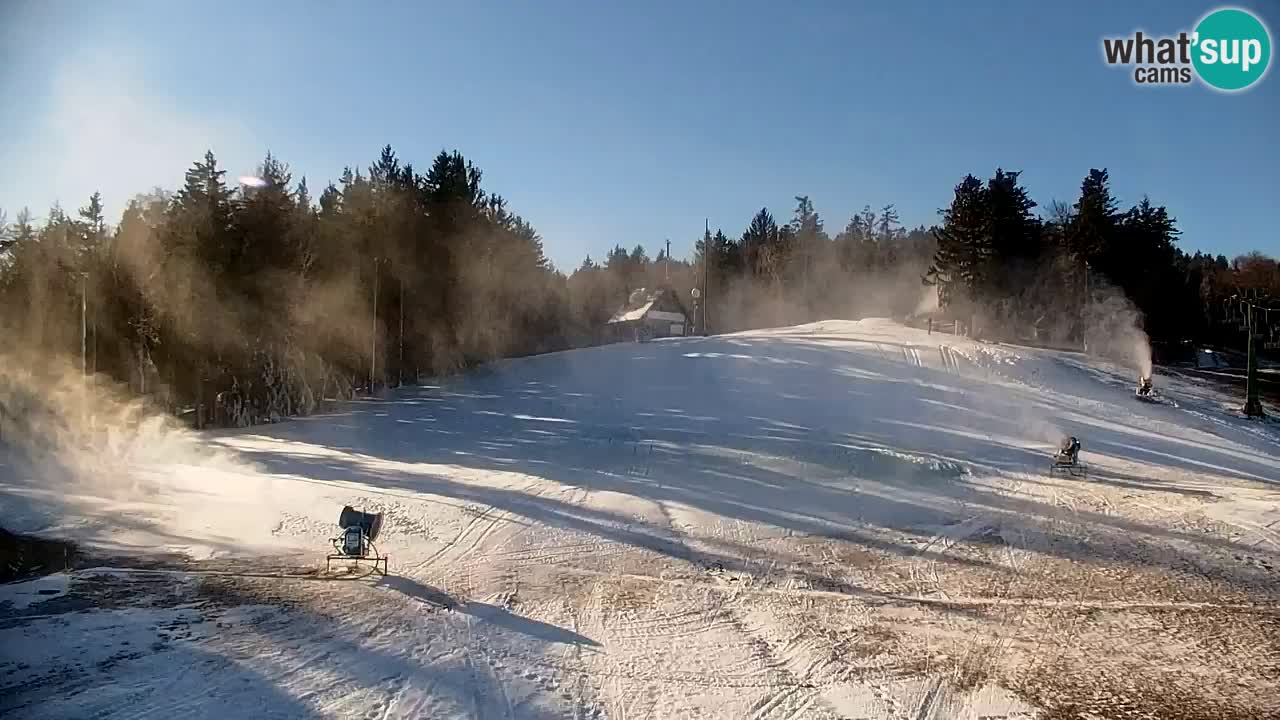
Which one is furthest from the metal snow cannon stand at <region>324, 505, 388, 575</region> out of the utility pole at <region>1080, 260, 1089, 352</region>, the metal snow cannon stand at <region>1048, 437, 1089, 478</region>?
the utility pole at <region>1080, 260, 1089, 352</region>

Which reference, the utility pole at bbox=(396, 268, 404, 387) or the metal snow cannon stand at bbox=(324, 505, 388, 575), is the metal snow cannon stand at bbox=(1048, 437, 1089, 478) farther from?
the utility pole at bbox=(396, 268, 404, 387)

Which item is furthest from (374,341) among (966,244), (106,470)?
(966,244)

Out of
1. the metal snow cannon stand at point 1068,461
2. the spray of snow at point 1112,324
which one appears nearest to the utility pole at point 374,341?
the metal snow cannon stand at point 1068,461

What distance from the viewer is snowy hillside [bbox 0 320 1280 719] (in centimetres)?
741

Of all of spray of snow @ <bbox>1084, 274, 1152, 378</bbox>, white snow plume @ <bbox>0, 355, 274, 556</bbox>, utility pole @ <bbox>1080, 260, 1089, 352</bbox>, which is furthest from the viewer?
utility pole @ <bbox>1080, 260, 1089, 352</bbox>

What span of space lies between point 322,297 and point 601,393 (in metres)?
11.6

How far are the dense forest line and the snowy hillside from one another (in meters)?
4.04

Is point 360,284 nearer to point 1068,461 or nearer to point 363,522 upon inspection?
point 363,522

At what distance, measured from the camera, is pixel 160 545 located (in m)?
11.9

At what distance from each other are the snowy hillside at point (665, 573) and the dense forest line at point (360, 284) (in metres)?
4.04

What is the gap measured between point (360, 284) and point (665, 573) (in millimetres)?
25395

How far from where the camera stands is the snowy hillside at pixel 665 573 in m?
7.41

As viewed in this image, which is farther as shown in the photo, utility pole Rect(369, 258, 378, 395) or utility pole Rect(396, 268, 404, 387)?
utility pole Rect(396, 268, 404, 387)

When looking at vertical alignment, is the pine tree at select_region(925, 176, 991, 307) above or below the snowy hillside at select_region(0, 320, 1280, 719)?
above
